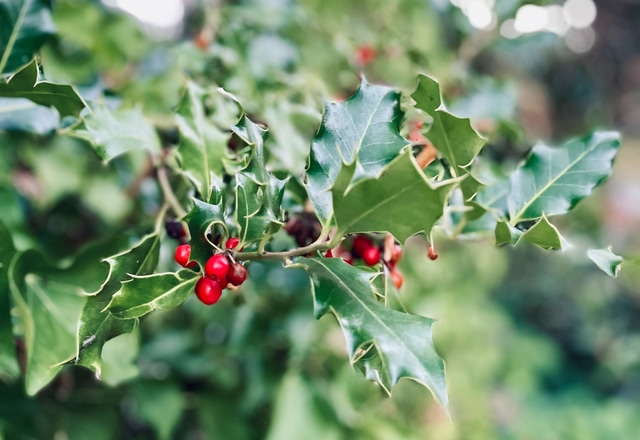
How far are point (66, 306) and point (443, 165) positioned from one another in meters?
0.47

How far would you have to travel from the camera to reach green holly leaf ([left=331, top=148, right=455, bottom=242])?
1.21ft

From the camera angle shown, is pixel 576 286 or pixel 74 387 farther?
pixel 576 286

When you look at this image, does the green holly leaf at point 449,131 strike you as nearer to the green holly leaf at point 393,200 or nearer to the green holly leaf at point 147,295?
the green holly leaf at point 393,200

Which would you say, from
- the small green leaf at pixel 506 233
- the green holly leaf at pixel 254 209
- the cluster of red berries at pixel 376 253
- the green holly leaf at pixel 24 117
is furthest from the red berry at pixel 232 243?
the green holly leaf at pixel 24 117

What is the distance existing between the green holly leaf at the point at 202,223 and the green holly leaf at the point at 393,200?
9 cm

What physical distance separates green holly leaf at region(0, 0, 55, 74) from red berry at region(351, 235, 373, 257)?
423mm

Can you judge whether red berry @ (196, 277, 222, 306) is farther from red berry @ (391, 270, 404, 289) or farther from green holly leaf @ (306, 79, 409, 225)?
red berry @ (391, 270, 404, 289)

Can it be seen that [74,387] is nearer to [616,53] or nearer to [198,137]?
[198,137]

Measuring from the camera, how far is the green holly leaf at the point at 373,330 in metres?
0.39

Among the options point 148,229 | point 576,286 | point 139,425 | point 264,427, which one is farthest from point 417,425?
point 576,286

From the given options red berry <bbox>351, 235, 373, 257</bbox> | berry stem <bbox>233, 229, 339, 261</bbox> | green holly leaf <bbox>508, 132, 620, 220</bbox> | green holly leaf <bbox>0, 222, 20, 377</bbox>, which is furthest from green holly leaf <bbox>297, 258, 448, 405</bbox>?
green holly leaf <bbox>0, 222, 20, 377</bbox>

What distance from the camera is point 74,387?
87 cm

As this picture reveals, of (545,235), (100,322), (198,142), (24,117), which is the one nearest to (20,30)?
(24,117)

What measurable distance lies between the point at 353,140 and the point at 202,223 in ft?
0.48
